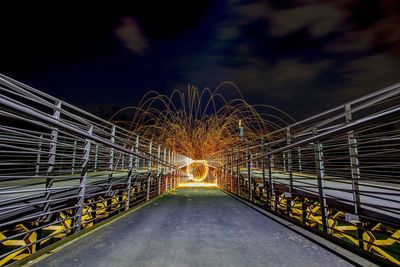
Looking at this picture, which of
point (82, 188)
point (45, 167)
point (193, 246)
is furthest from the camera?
point (45, 167)

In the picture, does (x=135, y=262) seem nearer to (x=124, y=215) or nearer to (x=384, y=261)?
(x=124, y=215)

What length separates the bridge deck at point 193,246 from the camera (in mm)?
1480

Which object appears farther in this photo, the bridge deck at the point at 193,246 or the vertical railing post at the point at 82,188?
the vertical railing post at the point at 82,188

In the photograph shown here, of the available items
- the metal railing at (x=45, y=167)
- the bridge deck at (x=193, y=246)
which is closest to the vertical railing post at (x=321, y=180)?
the bridge deck at (x=193, y=246)

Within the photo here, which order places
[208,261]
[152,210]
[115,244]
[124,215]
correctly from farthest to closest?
[152,210] → [124,215] → [115,244] → [208,261]

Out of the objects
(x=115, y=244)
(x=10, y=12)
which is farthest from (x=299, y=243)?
(x=10, y=12)

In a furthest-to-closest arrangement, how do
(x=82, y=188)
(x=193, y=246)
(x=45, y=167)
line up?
1. (x=45, y=167)
2. (x=82, y=188)
3. (x=193, y=246)

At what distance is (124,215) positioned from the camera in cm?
272

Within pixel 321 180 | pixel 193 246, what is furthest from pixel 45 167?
pixel 321 180

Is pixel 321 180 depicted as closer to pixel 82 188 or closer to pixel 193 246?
pixel 193 246

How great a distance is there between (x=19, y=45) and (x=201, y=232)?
93.9ft

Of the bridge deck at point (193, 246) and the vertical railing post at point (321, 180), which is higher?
the vertical railing post at point (321, 180)

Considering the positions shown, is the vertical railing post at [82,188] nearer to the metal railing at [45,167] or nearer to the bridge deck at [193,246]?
the metal railing at [45,167]

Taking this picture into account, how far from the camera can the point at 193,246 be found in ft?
5.73
